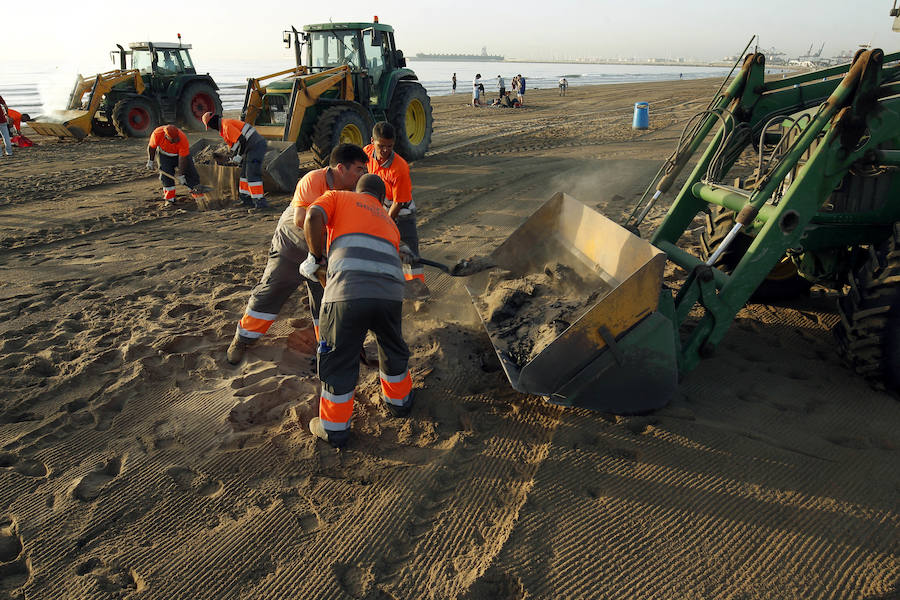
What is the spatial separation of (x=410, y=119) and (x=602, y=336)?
33.1ft

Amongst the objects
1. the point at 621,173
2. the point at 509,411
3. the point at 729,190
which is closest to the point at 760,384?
the point at 729,190

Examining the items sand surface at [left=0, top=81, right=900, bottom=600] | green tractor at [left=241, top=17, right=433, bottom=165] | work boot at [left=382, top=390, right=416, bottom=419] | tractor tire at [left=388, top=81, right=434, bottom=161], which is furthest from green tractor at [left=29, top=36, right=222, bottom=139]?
work boot at [left=382, top=390, right=416, bottom=419]

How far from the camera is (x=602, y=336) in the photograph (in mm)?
3057

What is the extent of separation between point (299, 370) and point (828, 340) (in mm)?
4002

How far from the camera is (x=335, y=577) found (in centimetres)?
240

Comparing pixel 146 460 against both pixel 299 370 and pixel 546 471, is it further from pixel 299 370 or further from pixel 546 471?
pixel 546 471

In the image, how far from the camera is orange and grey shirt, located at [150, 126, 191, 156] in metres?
8.34

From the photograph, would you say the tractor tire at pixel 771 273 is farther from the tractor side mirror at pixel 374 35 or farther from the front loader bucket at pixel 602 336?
the tractor side mirror at pixel 374 35

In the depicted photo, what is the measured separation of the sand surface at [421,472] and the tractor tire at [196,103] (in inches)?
455

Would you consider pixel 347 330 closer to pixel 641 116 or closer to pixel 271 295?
pixel 271 295

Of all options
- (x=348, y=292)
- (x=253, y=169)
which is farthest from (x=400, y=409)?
(x=253, y=169)

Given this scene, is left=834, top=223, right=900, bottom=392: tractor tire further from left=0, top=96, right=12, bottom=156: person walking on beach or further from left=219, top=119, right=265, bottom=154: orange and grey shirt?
left=0, top=96, right=12, bottom=156: person walking on beach

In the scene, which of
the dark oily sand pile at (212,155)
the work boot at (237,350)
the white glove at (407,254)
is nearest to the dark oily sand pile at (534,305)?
the white glove at (407,254)

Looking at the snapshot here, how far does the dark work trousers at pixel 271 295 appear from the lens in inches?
159
